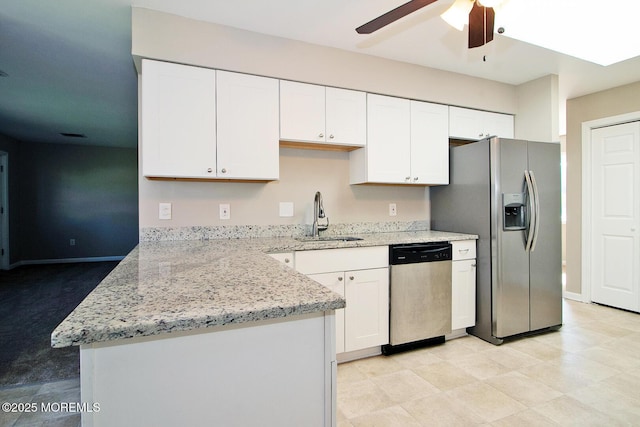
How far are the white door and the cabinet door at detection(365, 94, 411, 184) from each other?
2.45m

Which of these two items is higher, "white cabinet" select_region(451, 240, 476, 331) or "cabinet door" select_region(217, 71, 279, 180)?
"cabinet door" select_region(217, 71, 279, 180)

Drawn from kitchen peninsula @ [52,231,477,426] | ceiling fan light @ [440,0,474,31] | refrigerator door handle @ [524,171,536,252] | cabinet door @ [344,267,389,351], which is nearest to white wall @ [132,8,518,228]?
cabinet door @ [344,267,389,351]

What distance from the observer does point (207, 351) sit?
0.79 metres

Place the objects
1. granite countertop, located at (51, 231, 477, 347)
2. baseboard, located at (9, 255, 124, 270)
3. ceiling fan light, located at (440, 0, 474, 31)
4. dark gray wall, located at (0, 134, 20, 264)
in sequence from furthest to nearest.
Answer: baseboard, located at (9, 255, 124, 270)
dark gray wall, located at (0, 134, 20, 264)
ceiling fan light, located at (440, 0, 474, 31)
granite countertop, located at (51, 231, 477, 347)

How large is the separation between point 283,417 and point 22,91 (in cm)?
472

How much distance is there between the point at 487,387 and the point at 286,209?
1.89 m

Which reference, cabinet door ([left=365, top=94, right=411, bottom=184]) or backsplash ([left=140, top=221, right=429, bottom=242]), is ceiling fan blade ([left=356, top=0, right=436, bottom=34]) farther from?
backsplash ([left=140, top=221, right=429, bottom=242])

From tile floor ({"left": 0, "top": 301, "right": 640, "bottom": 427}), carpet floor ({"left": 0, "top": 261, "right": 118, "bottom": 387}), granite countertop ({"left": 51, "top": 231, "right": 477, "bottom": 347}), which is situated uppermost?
granite countertop ({"left": 51, "top": 231, "right": 477, "bottom": 347})

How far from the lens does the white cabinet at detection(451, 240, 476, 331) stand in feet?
8.95

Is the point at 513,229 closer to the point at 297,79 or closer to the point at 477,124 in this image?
the point at 477,124

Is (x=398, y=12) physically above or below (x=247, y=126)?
above

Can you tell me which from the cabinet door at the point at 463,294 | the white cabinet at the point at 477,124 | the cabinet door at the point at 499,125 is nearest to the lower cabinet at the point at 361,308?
the cabinet door at the point at 463,294

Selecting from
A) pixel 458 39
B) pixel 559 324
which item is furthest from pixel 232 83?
pixel 559 324

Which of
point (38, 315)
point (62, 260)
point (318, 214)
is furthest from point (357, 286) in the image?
point (62, 260)
